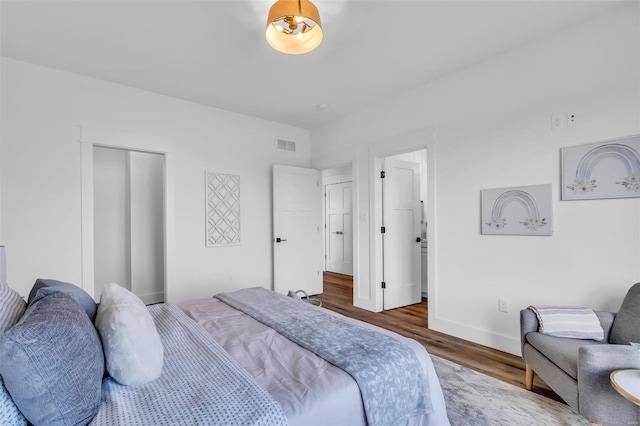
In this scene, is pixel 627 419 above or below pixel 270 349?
below

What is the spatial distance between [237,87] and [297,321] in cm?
269

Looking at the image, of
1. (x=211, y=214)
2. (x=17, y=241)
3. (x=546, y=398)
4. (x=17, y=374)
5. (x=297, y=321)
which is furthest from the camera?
(x=211, y=214)

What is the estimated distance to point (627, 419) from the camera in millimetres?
1445

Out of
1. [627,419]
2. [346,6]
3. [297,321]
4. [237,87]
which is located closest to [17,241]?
[237,87]

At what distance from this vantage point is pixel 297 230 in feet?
15.0

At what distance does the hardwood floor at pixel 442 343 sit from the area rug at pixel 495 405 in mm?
118

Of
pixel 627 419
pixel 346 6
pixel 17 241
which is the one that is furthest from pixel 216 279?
pixel 627 419

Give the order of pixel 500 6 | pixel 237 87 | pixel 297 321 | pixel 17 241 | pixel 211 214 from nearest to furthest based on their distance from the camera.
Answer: pixel 297 321 → pixel 500 6 → pixel 17 241 → pixel 237 87 → pixel 211 214

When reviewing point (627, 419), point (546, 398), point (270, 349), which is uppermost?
point (270, 349)

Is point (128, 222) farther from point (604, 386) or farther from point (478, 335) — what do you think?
point (604, 386)

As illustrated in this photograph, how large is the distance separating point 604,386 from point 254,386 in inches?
66.3

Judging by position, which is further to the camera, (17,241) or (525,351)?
(17,241)

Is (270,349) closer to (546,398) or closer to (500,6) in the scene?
(546,398)

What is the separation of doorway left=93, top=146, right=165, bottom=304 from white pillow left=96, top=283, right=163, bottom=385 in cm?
355
